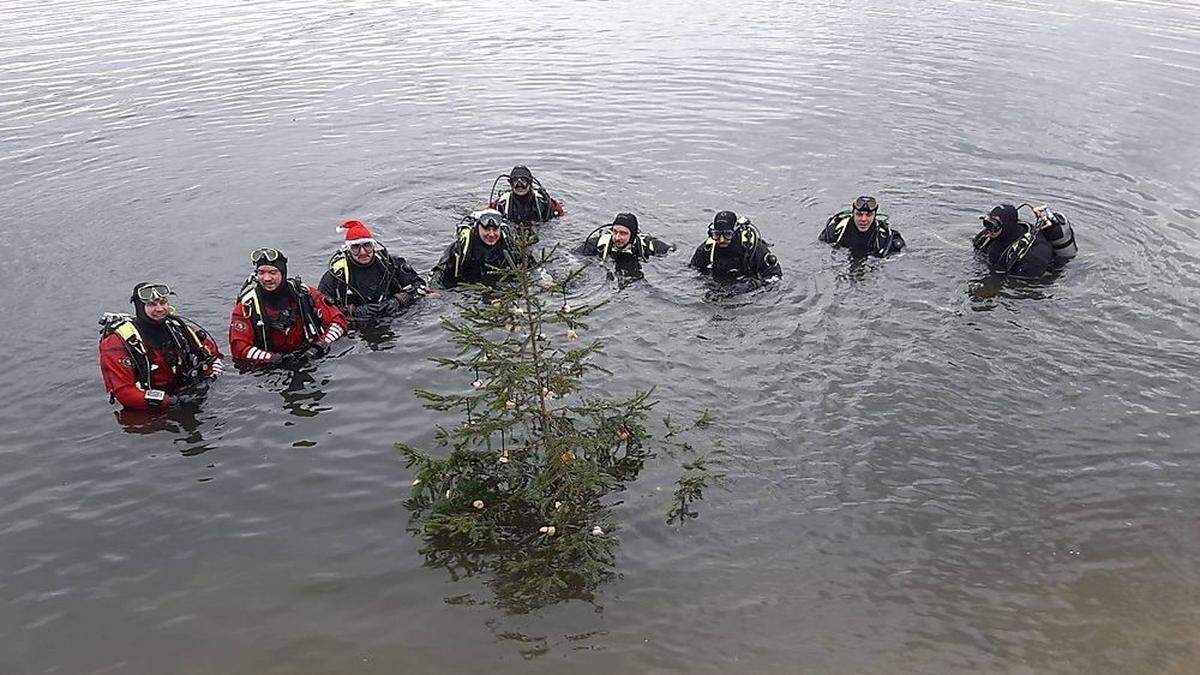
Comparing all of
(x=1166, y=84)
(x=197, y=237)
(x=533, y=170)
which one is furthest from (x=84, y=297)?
(x=1166, y=84)

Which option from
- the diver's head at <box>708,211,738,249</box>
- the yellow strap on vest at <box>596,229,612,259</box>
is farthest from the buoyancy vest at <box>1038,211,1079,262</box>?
the yellow strap on vest at <box>596,229,612,259</box>

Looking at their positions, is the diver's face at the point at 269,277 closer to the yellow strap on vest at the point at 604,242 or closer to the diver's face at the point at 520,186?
the yellow strap on vest at the point at 604,242

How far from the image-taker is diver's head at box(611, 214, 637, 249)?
12.4m

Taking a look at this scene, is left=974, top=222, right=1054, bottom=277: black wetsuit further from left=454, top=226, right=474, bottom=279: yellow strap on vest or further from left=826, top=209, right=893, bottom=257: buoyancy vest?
left=454, top=226, right=474, bottom=279: yellow strap on vest

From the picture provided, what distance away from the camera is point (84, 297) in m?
12.0

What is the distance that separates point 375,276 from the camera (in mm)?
11328

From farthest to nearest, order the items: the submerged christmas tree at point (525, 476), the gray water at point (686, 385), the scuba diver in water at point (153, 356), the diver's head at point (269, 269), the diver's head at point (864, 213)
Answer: the diver's head at point (864, 213), the diver's head at point (269, 269), the scuba diver in water at point (153, 356), the submerged christmas tree at point (525, 476), the gray water at point (686, 385)

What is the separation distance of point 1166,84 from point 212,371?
21792mm

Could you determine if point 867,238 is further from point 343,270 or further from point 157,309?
point 157,309

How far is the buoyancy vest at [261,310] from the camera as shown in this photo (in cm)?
999

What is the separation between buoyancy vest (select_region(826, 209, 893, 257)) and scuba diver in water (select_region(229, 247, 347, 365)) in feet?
23.3

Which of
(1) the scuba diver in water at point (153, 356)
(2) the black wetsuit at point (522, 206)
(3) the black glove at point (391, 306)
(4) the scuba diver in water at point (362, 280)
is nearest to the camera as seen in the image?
(1) the scuba diver in water at point (153, 356)

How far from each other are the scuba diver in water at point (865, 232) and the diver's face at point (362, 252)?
6.56m

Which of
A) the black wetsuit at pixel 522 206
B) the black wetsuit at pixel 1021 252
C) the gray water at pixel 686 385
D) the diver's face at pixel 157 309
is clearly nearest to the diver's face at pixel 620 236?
the gray water at pixel 686 385
